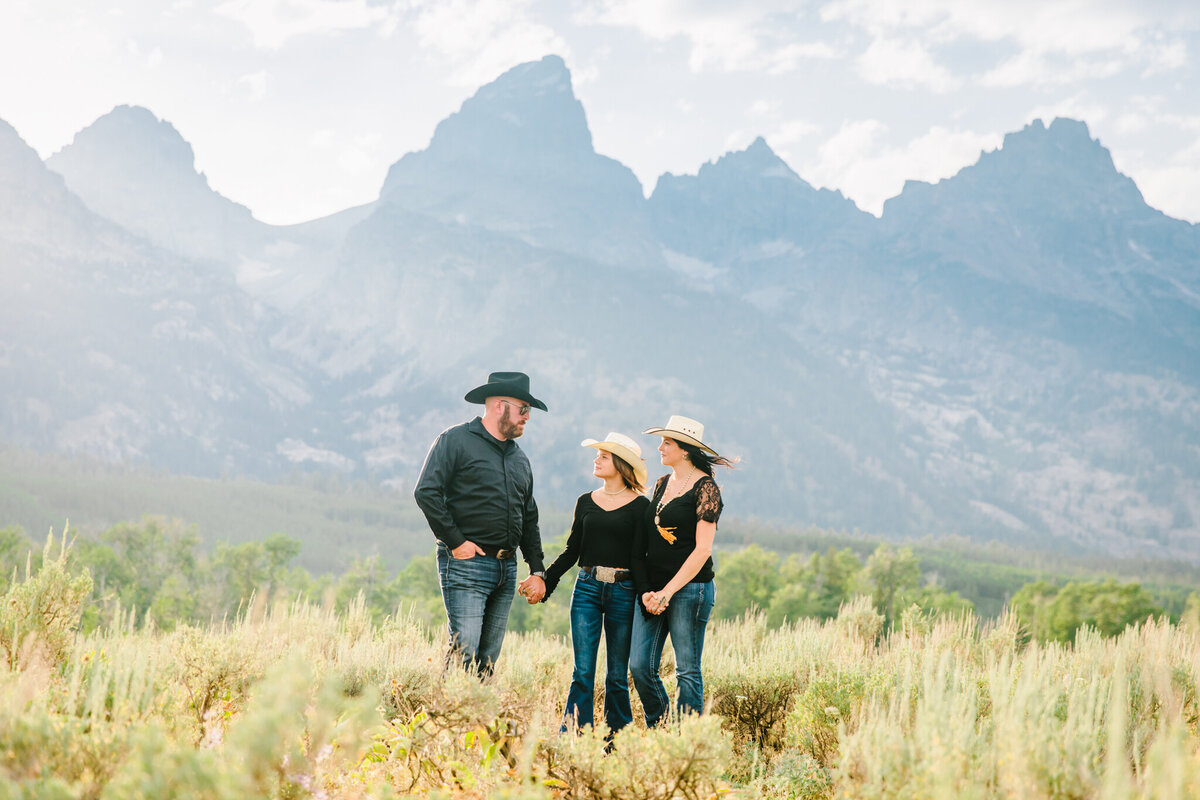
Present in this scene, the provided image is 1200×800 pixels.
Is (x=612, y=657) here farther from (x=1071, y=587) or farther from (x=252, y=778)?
(x=1071, y=587)

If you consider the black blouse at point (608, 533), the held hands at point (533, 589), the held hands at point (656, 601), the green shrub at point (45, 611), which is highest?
the black blouse at point (608, 533)

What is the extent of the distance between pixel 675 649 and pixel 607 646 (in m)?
0.45

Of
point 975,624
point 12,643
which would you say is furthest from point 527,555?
point 975,624

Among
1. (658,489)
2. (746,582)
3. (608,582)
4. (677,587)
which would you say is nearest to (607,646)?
(608,582)

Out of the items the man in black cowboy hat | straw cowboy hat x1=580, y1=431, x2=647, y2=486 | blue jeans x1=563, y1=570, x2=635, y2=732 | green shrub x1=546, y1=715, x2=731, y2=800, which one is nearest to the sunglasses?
the man in black cowboy hat

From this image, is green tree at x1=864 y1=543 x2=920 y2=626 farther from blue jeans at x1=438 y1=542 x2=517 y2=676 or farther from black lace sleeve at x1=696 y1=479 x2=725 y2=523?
blue jeans at x1=438 y1=542 x2=517 y2=676

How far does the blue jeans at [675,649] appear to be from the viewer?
5.22 meters

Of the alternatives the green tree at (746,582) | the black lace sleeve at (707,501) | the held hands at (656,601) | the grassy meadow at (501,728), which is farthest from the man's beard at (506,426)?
the green tree at (746,582)

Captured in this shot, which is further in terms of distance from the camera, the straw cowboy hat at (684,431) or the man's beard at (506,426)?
the man's beard at (506,426)

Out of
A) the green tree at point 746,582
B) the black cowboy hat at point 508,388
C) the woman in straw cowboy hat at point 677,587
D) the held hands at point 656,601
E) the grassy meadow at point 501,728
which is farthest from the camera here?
the green tree at point 746,582

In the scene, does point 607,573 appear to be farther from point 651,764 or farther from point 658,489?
point 651,764

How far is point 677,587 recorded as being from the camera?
5.14 metres

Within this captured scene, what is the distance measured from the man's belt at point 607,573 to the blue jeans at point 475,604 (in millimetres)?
581

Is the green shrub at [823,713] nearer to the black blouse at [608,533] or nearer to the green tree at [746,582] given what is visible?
the black blouse at [608,533]
